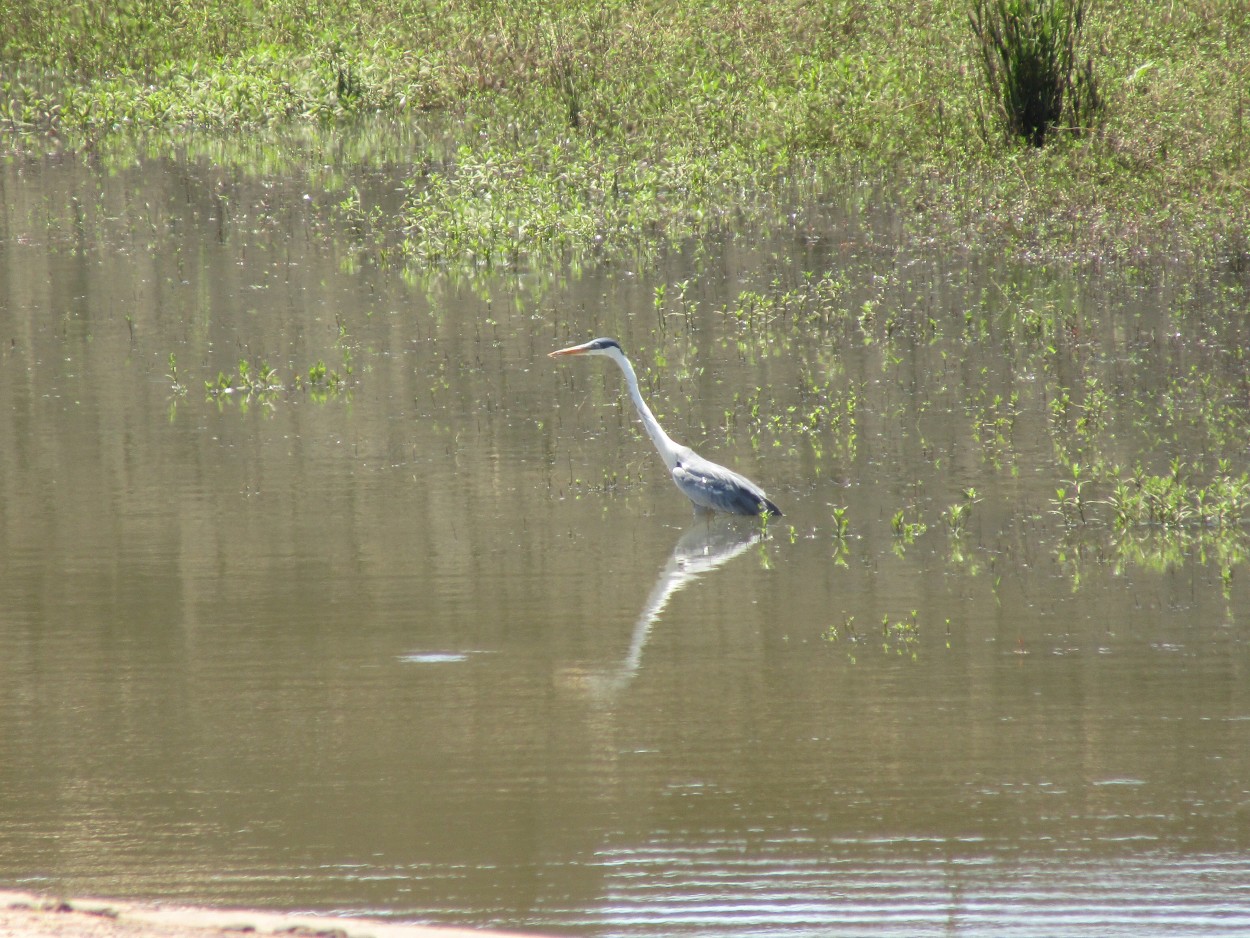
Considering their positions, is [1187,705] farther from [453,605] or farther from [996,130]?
[996,130]

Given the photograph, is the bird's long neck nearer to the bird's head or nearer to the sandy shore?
the bird's head

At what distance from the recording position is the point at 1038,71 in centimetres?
1630

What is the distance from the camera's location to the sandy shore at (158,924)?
14.0 ft

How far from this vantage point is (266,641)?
7.27 m

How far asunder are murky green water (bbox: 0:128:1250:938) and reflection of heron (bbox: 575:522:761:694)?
2 centimetres

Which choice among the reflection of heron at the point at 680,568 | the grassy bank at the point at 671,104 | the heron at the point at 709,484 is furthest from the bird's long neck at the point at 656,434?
the grassy bank at the point at 671,104

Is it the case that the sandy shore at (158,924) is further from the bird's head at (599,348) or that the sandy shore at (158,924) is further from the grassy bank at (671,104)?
the grassy bank at (671,104)

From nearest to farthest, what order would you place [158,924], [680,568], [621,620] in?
[158,924] < [621,620] < [680,568]

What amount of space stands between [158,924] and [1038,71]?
13.6 meters

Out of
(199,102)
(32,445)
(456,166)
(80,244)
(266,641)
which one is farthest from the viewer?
(199,102)

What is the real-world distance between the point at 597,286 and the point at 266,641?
7.32m

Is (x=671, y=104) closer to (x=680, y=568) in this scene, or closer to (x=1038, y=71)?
(x=1038, y=71)

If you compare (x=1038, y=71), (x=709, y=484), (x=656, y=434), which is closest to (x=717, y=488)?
(x=709, y=484)

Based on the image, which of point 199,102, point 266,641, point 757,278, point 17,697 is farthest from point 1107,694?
point 199,102
